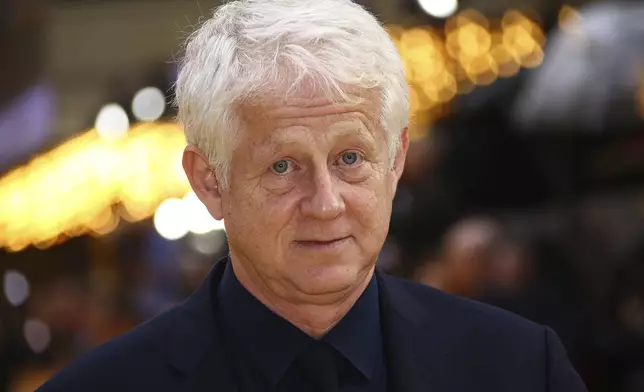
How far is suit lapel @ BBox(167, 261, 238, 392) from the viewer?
1937 millimetres

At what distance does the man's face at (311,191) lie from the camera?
180cm

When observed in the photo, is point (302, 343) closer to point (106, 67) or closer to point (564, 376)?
point (564, 376)

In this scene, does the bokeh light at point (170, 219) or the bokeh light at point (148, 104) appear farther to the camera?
the bokeh light at point (170, 219)

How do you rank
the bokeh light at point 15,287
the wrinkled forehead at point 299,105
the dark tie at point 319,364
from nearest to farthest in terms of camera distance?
1. the wrinkled forehead at point 299,105
2. the dark tie at point 319,364
3. the bokeh light at point 15,287

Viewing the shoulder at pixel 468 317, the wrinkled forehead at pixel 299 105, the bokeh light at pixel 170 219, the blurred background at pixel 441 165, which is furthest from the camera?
the bokeh light at pixel 170 219

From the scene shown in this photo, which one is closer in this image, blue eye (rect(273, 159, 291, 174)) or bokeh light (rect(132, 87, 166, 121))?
blue eye (rect(273, 159, 291, 174))

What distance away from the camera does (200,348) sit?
6.46ft

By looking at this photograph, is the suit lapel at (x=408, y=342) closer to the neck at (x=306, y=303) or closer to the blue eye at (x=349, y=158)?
the neck at (x=306, y=303)

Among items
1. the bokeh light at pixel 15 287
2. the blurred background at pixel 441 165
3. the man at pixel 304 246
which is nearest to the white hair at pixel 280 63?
the man at pixel 304 246

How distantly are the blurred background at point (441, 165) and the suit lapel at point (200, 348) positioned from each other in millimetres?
3081

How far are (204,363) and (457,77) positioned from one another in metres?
4.04

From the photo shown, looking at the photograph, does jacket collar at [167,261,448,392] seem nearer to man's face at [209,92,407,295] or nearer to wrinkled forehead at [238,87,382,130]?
man's face at [209,92,407,295]

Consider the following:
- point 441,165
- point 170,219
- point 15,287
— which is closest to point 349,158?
point 15,287

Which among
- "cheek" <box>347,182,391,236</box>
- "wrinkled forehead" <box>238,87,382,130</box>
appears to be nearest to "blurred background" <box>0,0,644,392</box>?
"cheek" <box>347,182,391,236</box>
